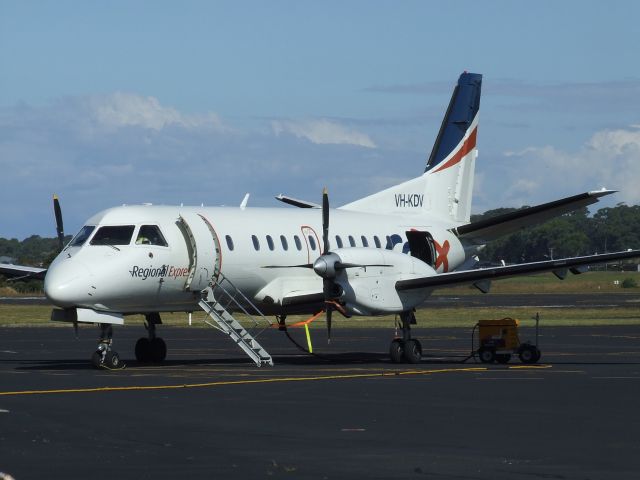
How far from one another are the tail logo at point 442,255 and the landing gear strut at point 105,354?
9.88 meters

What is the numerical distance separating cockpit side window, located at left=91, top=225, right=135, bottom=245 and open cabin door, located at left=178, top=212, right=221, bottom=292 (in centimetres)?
135

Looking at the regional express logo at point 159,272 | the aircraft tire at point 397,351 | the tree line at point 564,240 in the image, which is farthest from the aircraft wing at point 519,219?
the tree line at point 564,240

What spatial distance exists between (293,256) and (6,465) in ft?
57.7

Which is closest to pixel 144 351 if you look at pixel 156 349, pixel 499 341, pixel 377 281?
pixel 156 349

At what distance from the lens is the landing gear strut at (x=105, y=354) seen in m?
25.5

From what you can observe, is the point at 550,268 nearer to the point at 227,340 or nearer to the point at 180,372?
the point at 180,372

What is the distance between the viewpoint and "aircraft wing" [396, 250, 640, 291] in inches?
1054

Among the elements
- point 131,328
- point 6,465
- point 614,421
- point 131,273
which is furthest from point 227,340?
point 6,465

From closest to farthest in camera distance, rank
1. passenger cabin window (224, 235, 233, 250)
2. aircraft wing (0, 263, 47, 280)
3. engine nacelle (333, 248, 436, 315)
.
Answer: engine nacelle (333, 248, 436, 315)
passenger cabin window (224, 235, 233, 250)
aircraft wing (0, 263, 47, 280)

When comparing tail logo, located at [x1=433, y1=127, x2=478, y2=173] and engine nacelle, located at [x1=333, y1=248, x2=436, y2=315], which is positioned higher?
tail logo, located at [x1=433, y1=127, x2=478, y2=173]

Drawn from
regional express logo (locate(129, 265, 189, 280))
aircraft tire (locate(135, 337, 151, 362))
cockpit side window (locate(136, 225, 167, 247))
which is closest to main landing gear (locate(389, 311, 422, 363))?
regional express logo (locate(129, 265, 189, 280))

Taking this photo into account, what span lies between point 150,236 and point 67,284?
2.57 m

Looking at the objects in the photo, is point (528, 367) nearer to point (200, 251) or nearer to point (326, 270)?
point (326, 270)

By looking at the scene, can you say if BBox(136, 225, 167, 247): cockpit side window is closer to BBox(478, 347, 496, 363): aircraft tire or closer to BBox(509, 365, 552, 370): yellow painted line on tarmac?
BBox(478, 347, 496, 363): aircraft tire
